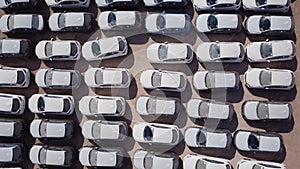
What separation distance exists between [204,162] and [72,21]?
636cm

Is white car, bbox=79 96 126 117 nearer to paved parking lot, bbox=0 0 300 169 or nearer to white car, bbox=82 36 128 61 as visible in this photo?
paved parking lot, bbox=0 0 300 169

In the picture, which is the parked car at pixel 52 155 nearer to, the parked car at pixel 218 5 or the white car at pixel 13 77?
the white car at pixel 13 77

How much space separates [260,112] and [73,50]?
21.1 feet

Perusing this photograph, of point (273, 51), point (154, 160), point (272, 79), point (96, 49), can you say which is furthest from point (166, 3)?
point (154, 160)

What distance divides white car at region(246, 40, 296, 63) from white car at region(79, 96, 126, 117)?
14.9 feet

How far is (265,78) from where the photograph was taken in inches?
723

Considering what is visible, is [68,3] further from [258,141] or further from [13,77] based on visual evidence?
[258,141]

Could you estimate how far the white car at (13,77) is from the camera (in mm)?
19344

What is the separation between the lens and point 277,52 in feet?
60.4

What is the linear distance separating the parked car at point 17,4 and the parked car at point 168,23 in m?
4.03

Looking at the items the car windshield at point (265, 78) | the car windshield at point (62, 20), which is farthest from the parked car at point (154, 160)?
the car windshield at point (62, 20)

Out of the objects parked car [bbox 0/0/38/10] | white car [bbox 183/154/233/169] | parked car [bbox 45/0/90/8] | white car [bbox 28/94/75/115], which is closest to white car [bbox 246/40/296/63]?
white car [bbox 183/154/233/169]

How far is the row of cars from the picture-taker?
18.6 meters

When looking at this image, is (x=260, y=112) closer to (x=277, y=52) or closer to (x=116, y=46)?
(x=277, y=52)
